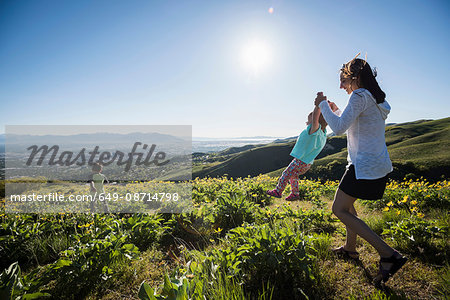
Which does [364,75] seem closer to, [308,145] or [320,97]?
[320,97]

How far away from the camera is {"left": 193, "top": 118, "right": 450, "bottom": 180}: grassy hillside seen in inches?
1614

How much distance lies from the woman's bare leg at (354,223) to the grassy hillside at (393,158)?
3249 cm

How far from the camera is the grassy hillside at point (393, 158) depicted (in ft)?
135

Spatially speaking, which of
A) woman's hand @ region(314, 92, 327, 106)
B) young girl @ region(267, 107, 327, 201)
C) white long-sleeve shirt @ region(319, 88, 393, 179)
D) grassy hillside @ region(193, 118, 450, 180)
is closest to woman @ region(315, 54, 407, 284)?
white long-sleeve shirt @ region(319, 88, 393, 179)

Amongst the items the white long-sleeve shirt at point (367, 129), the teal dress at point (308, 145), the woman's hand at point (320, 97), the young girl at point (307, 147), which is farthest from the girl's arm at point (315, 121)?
the white long-sleeve shirt at point (367, 129)

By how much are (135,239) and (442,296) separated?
412 centimetres

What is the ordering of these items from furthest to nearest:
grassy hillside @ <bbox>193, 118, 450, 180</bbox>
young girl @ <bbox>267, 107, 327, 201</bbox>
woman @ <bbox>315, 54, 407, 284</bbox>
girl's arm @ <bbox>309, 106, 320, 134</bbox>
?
grassy hillside @ <bbox>193, 118, 450, 180</bbox> → young girl @ <bbox>267, 107, 327, 201</bbox> → girl's arm @ <bbox>309, 106, 320, 134</bbox> → woman @ <bbox>315, 54, 407, 284</bbox>

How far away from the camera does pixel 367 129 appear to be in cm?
232

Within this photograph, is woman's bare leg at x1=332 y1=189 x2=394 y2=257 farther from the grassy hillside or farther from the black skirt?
the grassy hillside

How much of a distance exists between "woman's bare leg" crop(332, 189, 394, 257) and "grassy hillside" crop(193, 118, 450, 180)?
1279 inches

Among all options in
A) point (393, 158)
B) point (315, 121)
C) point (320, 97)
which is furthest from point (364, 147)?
point (393, 158)

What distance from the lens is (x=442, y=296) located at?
1.89 m

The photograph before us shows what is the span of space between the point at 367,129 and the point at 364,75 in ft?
2.19

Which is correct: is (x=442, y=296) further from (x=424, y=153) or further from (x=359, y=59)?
(x=424, y=153)
